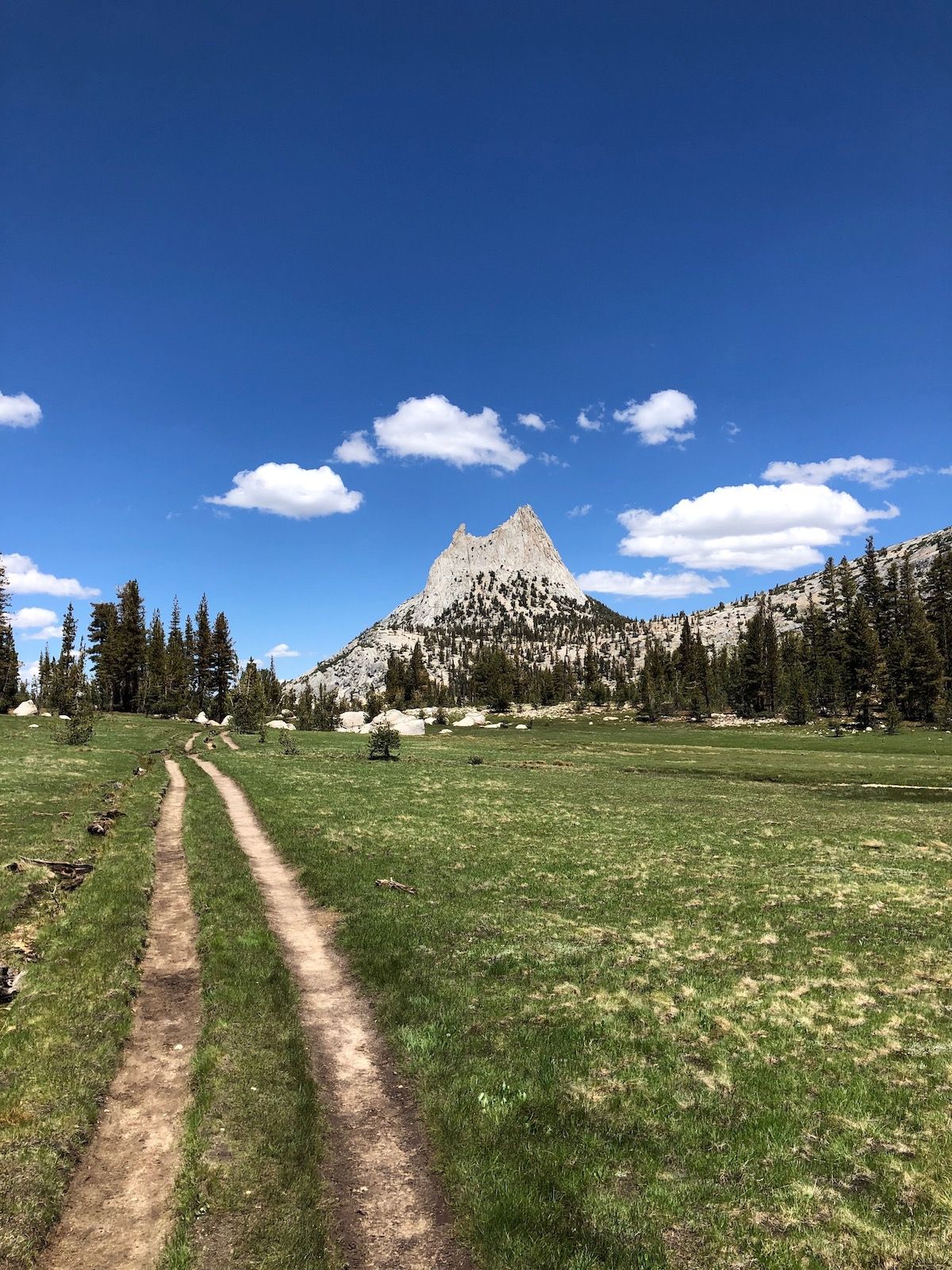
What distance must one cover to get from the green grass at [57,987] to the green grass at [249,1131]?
167cm

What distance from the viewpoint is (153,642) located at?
447ft

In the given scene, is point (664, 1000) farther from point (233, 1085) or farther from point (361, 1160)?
point (233, 1085)

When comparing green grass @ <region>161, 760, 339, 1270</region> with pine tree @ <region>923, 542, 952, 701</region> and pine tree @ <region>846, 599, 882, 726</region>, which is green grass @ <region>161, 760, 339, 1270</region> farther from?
pine tree @ <region>923, 542, 952, 701</region>

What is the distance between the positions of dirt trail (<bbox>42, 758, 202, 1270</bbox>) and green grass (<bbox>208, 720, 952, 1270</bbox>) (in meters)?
3.94

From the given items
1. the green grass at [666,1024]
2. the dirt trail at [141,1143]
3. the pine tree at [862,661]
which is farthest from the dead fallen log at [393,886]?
the pine tree at [862,661]

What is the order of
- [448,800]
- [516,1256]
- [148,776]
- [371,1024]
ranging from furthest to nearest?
1. [148,776]
2. [448,800]
3. [371,1024]
4. [516,1256]

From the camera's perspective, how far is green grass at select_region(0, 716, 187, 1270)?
856 cm

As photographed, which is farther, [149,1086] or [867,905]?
[867,905]

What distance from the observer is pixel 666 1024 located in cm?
1321

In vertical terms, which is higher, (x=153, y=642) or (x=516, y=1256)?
(x=153, y=642)

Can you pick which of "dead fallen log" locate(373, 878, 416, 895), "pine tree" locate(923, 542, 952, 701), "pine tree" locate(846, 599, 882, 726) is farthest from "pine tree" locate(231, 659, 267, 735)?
"pine tree" locate(923, 542, 952, 701)

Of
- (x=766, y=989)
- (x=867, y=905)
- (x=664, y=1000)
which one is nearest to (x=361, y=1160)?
(x=664, y=1000)

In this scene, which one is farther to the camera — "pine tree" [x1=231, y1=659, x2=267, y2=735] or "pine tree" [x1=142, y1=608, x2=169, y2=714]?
"pine tree" [x1=142, y1=608, x2=169, y2=714]

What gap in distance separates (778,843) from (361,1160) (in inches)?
1082
